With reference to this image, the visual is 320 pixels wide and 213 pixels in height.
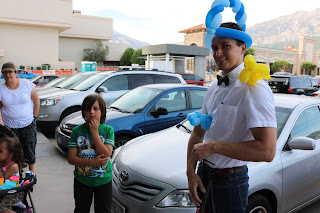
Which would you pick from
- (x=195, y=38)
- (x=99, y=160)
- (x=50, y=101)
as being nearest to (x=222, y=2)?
(x=99, y=160)

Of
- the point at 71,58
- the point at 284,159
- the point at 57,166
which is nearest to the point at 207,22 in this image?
the point at 284,159

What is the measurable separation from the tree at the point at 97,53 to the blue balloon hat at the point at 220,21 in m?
51.1

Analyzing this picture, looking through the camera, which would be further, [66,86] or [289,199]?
[66,86]

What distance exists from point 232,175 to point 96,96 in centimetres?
149

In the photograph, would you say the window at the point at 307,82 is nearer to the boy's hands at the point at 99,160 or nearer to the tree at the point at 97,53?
the boy's hands at the point at 99,160

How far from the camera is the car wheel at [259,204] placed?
280 cm

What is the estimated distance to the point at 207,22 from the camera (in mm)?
1814

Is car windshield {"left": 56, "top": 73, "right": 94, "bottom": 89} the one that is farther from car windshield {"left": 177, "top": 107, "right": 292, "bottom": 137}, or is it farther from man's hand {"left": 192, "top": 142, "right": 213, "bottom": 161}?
man's hand {"left": 192, "top": 142, "right": 213, "bottom": 161}

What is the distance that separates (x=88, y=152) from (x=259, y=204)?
1743 mm

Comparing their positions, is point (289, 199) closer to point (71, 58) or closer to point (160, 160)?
point (160, 160)

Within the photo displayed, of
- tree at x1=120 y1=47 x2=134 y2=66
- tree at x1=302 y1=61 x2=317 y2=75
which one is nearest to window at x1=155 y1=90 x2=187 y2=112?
tree at x1=120 y1=47 x2=134 y2=66

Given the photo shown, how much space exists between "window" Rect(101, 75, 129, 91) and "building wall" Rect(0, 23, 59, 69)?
1353 inches

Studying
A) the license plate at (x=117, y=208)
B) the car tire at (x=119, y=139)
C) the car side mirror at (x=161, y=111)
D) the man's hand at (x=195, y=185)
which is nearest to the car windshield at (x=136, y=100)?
the car side mirror at (x=161, y=111)

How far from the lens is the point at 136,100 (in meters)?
5.84
